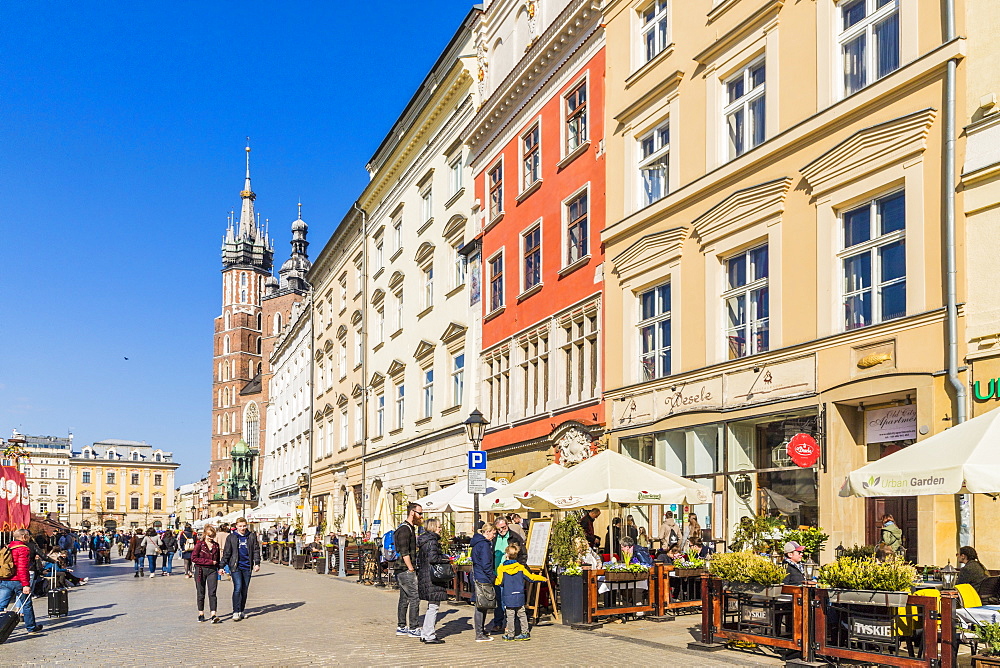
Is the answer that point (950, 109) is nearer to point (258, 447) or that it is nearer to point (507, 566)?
point (507, 566)

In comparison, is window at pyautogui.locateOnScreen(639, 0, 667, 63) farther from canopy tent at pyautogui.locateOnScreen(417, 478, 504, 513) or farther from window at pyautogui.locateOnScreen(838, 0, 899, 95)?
canopy tent at pyautogui.locateOnScreen(417, 478, 504, 513)

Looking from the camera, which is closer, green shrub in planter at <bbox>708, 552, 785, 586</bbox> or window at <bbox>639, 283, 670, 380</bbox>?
green shrub in planter at <bbox>708, 552, 785, 586</bbox>

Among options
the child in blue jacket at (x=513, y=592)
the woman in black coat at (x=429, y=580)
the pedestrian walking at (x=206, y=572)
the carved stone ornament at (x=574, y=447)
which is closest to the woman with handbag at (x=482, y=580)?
the child in blue jacket at (x=513, y=592)

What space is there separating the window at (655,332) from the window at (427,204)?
1753 cm

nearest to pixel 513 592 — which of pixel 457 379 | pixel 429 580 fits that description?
pixel 429 580

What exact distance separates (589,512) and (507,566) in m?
7.07

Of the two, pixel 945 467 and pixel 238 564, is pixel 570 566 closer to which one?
pixel 238 564

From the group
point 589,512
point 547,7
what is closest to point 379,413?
point 547,7

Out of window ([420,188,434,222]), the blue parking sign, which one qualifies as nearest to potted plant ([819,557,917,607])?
the blue parking sign

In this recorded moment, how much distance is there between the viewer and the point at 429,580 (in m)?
14.6

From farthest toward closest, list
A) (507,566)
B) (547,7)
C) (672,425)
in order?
(547,7) → (672,425) → (507,566)

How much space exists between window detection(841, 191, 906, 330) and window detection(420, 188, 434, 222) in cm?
2387

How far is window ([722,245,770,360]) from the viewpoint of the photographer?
19.3 meters

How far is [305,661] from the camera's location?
12.6m
